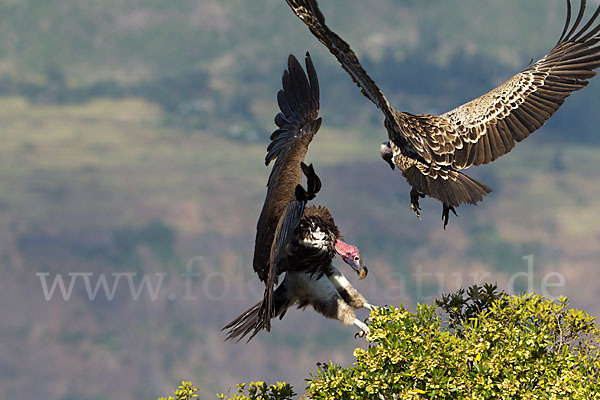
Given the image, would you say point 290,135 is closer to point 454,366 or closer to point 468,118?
point 468,118

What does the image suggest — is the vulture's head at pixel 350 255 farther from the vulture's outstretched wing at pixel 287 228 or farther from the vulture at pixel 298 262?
the vulture's outstretched wing at pixel 287 228

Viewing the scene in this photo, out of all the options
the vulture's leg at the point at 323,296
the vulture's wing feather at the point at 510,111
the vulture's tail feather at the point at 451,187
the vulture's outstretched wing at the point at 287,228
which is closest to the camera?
the vulture's outstretched wing at the point at 287,228

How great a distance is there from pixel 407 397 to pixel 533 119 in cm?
578

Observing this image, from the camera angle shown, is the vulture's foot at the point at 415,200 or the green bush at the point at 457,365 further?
the vulture's foot at the point at 415,200

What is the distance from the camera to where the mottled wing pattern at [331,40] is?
25.0 feet

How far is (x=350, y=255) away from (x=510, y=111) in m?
A: 4.31

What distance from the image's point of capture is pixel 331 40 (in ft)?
25.9

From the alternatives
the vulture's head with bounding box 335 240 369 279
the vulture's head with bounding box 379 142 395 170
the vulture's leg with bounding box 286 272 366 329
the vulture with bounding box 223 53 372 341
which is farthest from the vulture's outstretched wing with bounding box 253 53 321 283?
the vulture's head with bounding box 379 142 395 170

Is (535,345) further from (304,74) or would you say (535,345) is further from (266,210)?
(304,74)

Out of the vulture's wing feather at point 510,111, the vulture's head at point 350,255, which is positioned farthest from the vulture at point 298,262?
the vulture's wing feather at point 510,111

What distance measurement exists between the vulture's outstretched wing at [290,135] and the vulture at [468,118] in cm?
134

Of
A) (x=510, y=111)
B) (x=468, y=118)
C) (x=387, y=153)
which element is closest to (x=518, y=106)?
(x=510, y=111)

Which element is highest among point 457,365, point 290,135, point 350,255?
point 290,135

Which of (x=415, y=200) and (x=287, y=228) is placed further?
(x=415, y=200)
